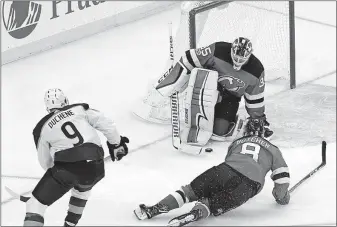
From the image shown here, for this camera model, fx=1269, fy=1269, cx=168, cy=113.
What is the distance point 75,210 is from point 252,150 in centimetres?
88

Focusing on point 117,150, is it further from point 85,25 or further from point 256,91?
point 85,25

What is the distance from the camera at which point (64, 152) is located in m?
5.64

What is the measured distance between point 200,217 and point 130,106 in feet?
5.68

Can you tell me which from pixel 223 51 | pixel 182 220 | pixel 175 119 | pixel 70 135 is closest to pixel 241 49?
pixel 223 51

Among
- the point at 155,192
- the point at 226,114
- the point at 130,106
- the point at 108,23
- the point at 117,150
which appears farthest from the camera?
the point at 108,23

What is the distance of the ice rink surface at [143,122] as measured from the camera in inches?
240

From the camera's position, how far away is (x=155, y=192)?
632 centimetres

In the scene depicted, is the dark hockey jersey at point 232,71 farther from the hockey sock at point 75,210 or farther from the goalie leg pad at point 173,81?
the hockey sock at point 75,210

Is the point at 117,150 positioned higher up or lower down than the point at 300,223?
higher up

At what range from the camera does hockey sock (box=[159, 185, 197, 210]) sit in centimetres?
595

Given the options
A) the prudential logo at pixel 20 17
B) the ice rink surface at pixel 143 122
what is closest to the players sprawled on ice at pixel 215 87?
the ice rink surface at pixel 143 122

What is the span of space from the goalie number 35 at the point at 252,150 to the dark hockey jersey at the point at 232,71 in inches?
27.3

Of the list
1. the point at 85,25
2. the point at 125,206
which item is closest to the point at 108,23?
the point at 85,25

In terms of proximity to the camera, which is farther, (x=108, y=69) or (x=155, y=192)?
(x=108, y=69)
